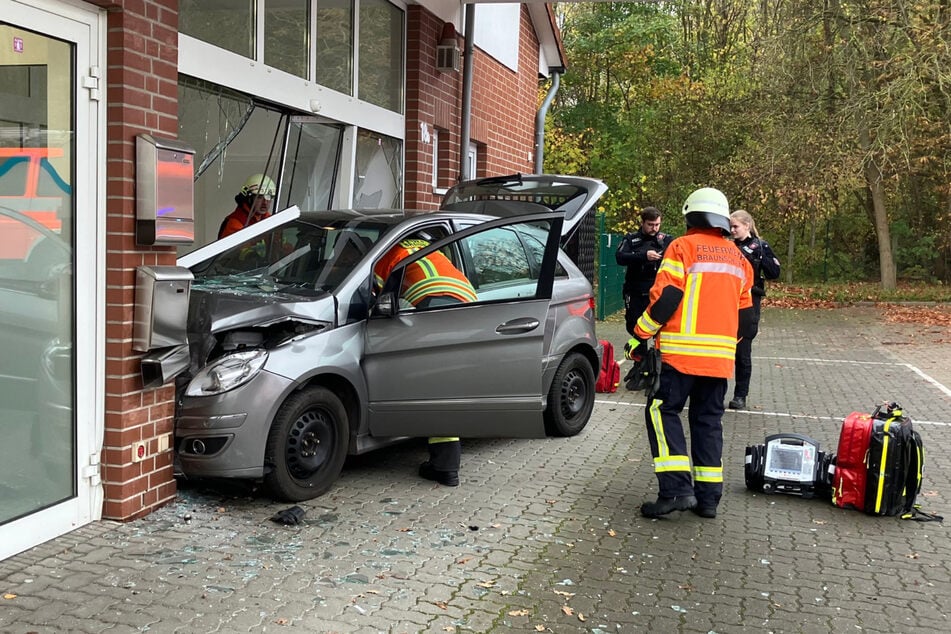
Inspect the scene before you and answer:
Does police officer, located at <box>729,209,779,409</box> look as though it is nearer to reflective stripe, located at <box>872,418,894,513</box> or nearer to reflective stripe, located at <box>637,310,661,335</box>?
reflective stripe, located at <box>872,418,894,513</box>

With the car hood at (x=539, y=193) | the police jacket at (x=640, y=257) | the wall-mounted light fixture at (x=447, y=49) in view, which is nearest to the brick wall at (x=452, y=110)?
the wall-mounted light fixture at (x=447, y=49)

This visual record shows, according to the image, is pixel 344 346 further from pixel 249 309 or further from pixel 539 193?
pixel 539 193

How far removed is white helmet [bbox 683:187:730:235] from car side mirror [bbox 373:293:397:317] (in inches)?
71.8

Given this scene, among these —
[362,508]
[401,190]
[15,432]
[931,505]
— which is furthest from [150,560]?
[401,190]

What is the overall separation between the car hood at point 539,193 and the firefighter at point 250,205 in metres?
1.61

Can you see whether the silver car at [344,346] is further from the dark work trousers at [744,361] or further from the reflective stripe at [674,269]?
the dark work trousers at [744,361]

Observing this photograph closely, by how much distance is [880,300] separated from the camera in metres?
22.9

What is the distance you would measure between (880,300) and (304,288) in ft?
67.1

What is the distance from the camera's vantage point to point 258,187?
8117mm

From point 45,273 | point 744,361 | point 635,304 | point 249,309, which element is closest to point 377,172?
point 635,304

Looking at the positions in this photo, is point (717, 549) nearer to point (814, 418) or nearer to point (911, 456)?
point (911, 456)

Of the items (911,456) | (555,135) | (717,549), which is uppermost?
(555,135)

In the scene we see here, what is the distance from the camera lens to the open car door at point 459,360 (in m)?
5.67

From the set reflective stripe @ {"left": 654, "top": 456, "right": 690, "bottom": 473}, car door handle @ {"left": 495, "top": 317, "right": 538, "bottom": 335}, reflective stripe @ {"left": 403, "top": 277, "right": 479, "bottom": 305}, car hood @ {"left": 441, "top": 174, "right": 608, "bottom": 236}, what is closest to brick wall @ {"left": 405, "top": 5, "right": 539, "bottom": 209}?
car hood @ {"left": 441, "top": 174, "right": 608, "bottom": 236}
